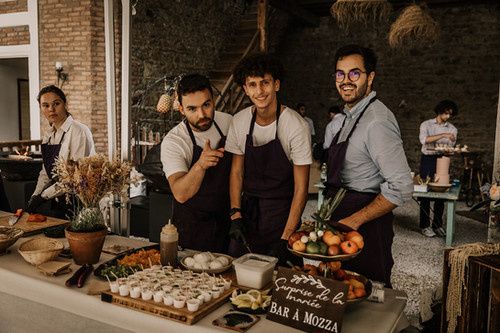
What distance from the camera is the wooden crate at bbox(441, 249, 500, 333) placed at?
2031mm

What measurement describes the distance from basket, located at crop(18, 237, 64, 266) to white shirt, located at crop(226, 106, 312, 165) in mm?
1041

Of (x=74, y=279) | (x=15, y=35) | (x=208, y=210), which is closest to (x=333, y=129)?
(x=208, y=210)

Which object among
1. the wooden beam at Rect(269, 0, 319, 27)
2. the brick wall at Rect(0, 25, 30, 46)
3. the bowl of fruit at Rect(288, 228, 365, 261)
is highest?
the wooden beam at Rect(269, 0, 319, 27)

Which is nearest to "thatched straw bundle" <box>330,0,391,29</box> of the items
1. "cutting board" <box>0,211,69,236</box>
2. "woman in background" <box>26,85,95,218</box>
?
"woman in background" <box>26,85,95,218</box>

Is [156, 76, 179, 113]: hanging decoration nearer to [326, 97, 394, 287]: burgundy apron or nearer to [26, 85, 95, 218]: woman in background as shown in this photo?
[26, 85, 95, 218]: woman in background

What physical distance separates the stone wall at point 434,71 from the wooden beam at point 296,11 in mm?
434

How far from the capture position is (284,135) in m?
2.58

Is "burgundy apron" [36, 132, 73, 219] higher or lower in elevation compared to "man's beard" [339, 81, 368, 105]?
lower

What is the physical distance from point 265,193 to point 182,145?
1.80ft

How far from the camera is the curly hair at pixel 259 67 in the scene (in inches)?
96.1

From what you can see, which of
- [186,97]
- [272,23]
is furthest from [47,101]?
[272,23]

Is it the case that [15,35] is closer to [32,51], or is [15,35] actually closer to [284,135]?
[32,51]

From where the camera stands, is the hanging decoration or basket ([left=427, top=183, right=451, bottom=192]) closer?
basket ([left=427, top=183, right=451, bottom=192])

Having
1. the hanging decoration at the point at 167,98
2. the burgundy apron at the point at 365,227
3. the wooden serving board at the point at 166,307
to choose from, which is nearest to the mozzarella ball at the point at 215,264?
the wooden serving board at the point at 166,307
